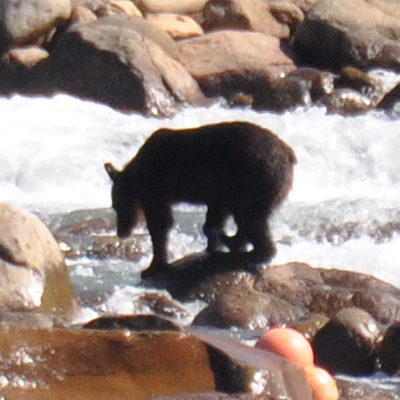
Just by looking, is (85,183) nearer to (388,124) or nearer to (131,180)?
(131,180)

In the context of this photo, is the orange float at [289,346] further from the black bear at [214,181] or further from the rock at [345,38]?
the rock at [345,38]

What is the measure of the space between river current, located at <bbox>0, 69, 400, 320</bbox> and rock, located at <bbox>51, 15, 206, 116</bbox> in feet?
0.75

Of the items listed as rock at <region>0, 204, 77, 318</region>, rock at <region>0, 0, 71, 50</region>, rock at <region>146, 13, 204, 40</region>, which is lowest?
rock at <region>146, 13, 204, 40</region>

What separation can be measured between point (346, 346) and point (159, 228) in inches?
94.2

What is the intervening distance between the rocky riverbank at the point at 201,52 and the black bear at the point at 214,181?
5.68m

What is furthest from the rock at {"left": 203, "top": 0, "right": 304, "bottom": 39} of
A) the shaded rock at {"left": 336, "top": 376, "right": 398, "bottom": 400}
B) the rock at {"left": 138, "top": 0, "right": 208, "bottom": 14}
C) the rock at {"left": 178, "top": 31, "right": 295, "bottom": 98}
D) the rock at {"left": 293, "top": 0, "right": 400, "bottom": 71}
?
the shaded rock at {"left": 336, "top": 376, "right": 398, "bottom": 400}

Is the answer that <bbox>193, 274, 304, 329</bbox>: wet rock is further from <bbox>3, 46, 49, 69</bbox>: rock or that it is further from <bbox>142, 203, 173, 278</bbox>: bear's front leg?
<bbox>3, 46, 49, 69</bbox>: rock

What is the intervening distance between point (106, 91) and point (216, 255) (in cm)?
671

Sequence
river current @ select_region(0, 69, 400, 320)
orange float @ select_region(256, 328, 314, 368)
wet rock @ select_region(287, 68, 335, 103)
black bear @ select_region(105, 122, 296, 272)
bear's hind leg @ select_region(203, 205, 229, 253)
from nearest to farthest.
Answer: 1. orange float @ select_region(256, 328, 314, 368)
2. black bear @ select_region(105, 122, 296, 272)
3. bear's hind leg @ select_region(203, 205, 229, 253)
4. river current @ select_region(0, 69, 400, 320)
5. wet rock @ select_region(287, 68, 335, 103)

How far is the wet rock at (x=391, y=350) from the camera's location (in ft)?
22.3

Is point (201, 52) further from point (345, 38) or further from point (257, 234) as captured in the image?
point (257, 234)

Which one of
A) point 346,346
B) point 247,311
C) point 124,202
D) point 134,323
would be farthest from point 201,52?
point 134,323

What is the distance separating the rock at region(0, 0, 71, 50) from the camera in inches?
643

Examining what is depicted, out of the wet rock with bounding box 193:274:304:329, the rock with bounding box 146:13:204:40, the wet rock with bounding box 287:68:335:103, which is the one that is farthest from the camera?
the rock with bounding box 146:13:204:40
